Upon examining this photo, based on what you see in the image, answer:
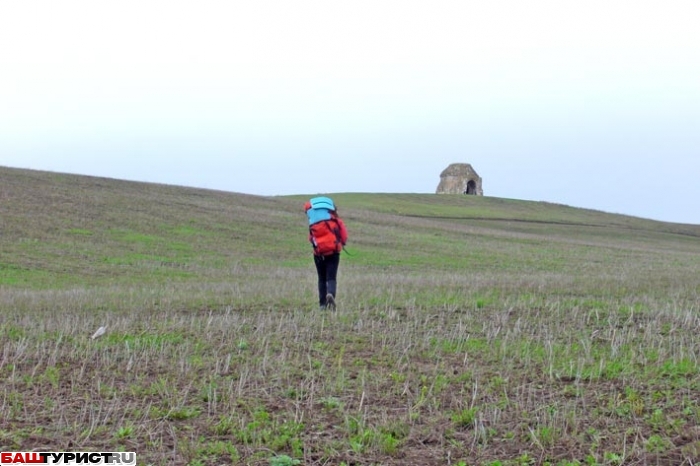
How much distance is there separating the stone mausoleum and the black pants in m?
82.5

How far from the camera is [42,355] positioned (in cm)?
884

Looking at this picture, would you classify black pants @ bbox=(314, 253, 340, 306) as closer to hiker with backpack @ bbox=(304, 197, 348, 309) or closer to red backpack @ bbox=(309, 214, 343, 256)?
hiker with backpack @ bbox=(304, 197, 348, 309)

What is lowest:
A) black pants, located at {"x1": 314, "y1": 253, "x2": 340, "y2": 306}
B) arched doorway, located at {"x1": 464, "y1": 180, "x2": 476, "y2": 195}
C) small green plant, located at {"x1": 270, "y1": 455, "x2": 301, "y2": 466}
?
small green plant, located at {"x1": 270, "y1": 455, "x2": 301, "y2": 466}

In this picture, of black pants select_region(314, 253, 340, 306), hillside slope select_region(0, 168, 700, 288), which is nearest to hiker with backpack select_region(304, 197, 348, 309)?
black pants select_region(314, 253, 340, 306)

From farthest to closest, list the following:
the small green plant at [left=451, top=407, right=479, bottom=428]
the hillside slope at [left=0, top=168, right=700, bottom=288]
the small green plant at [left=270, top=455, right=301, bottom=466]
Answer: the hillside slope at [left=0, top=168, right=700, bottom=288], the small green plant at [left=451, top=407, right=479, bottom=428], the small green plant at [left=270, top=455, right=301, bottom=466]

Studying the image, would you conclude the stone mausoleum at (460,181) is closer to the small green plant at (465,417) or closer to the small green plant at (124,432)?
the small green plant at (465,417)

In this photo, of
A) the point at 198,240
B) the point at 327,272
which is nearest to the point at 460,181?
the point at 198,240

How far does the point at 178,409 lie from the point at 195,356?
2.02 metres

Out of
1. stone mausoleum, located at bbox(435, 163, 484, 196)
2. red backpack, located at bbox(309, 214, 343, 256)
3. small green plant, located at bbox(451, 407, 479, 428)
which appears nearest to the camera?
small green plant, located at bbox(451, 407, 479, 428)

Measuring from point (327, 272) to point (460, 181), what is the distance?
273 ft

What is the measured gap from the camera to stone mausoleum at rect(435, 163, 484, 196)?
95.0 metres

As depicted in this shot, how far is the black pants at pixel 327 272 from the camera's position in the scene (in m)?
13.1

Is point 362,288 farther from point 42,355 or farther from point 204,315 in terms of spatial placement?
point 42,355

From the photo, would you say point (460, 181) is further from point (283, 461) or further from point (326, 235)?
point (283, 461)
